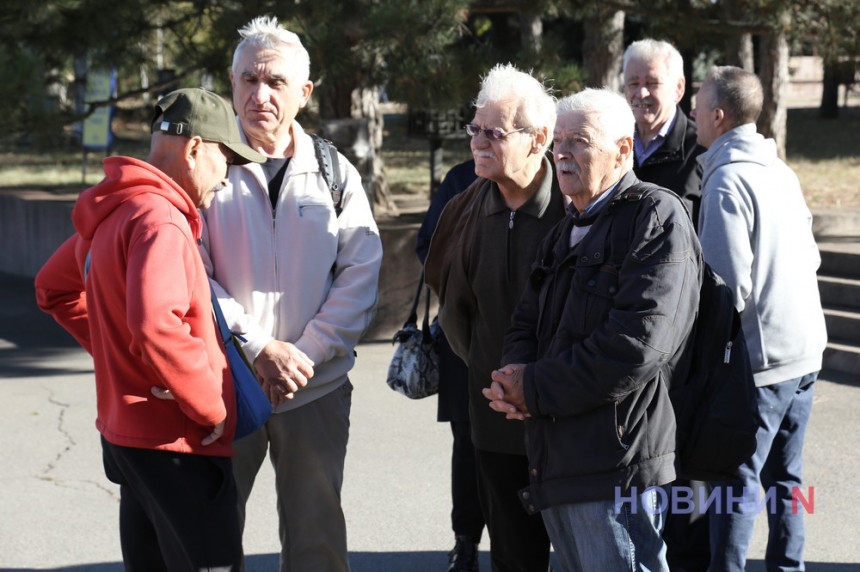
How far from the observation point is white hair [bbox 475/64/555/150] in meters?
3.21

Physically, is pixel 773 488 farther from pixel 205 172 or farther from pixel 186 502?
pixel 205 172

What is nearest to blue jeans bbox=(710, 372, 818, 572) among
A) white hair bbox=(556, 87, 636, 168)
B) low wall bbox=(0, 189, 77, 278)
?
white hair bbox=(556, 87, 636, 168)

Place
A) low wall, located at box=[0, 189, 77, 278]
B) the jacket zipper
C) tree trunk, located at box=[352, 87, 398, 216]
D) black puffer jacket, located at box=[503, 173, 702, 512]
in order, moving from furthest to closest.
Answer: tree trunk, located at box=[352, 87, 398, 216]
low wall, located at box=[0, 189, 77, 278]
the jacket zipper
black puffer jacket, located at box=[503, 173, 702, 512]

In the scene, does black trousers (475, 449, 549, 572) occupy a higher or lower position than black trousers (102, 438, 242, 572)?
lower

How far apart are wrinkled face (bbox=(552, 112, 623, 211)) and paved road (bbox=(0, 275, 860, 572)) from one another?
1956 millimetres

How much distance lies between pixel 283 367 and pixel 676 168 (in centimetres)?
174

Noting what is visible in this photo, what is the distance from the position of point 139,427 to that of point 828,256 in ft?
21.3

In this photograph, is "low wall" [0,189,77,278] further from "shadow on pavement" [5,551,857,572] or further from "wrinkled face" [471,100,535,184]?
"wrinkled face" [471,100,535,184]

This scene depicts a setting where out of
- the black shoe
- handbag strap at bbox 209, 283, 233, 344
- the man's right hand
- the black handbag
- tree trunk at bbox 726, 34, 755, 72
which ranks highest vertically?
tree trunk at bbox 726, 34, 755, 72

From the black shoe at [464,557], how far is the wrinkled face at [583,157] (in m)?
1.80

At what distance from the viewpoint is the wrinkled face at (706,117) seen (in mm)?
3648

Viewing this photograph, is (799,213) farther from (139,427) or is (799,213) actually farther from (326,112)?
(326,112)

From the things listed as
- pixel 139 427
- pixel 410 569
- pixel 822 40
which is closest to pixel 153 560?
pixel 139 427

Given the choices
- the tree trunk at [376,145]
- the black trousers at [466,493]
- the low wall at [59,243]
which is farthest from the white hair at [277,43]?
the tree trunk at [376,145]
